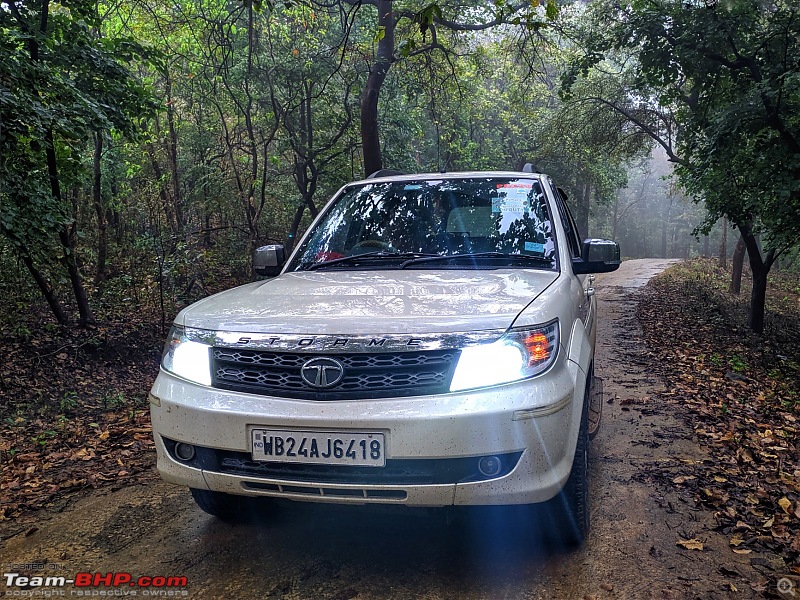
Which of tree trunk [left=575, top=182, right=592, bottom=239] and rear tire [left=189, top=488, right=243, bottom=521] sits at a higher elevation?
tree trunk [left=575, top=182, right=592, bottom=239]

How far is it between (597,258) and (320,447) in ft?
6.78

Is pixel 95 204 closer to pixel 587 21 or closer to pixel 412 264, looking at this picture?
pixel 412 264

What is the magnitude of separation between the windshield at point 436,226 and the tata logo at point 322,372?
117 cm

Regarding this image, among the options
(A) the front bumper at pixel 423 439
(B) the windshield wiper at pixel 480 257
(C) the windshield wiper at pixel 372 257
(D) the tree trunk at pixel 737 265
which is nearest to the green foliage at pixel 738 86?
(B) the windshield wiper at pixel 480 257

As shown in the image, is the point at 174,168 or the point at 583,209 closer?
the point at 174,168

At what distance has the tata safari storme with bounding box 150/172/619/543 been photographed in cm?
232

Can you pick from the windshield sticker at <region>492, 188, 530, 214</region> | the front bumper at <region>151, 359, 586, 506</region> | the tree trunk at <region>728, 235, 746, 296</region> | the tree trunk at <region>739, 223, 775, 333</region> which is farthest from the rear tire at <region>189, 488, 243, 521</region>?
the tree trunk at <region>728, 235, 746, 296</region>

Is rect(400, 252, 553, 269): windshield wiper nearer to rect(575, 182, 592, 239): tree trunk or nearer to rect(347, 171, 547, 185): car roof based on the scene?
rect(347, 171, 547, 185): car roof

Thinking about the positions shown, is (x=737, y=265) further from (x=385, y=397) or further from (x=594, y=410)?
(x=385, y=397)

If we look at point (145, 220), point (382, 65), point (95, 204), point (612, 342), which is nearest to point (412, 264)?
point (612, 342)

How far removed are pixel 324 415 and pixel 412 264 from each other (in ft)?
4.37

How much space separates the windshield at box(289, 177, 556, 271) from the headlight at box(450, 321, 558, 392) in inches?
39.2

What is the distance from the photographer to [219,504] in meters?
3.17

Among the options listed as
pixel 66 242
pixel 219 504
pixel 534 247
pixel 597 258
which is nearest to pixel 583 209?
pixel 66 242
